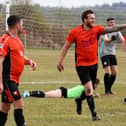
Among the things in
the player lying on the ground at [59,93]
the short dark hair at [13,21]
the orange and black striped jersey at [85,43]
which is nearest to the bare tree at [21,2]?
the player lying on the ground at [59,93]

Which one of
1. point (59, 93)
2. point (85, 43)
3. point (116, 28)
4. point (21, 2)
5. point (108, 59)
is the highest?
point (116, 28)

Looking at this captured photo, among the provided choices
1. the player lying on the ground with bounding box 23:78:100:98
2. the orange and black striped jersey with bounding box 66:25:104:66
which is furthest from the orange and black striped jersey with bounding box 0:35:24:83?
the orange and black striped jersey with bounding box 66:25:104:66

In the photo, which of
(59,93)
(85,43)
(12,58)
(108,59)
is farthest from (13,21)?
(108,59)

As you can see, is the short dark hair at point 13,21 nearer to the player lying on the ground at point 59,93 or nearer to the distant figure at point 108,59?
the player lying on the ground at point 59,93

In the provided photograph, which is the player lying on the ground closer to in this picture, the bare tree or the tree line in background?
the tree line in background

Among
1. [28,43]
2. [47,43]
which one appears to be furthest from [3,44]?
[47,43]

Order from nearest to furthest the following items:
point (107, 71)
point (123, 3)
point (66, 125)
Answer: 1. point (66, 125)
2. point (107, 71)
3. point (123, 3)

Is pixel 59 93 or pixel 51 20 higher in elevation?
pixel 59 93

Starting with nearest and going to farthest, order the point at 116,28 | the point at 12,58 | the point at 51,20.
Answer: the point at 12,58 → the point at 116,28 → the point at 51,20

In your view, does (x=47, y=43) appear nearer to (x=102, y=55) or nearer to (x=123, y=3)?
(x=123, y=3)

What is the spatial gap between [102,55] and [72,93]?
501 centimetres

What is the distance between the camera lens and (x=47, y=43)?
44781 mm

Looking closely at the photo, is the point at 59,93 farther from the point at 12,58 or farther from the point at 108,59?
the point at 108,59

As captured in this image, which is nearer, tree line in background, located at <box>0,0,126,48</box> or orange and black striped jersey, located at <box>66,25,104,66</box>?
orange and black striped jersey, located at <box>66,25,104,66</box>
